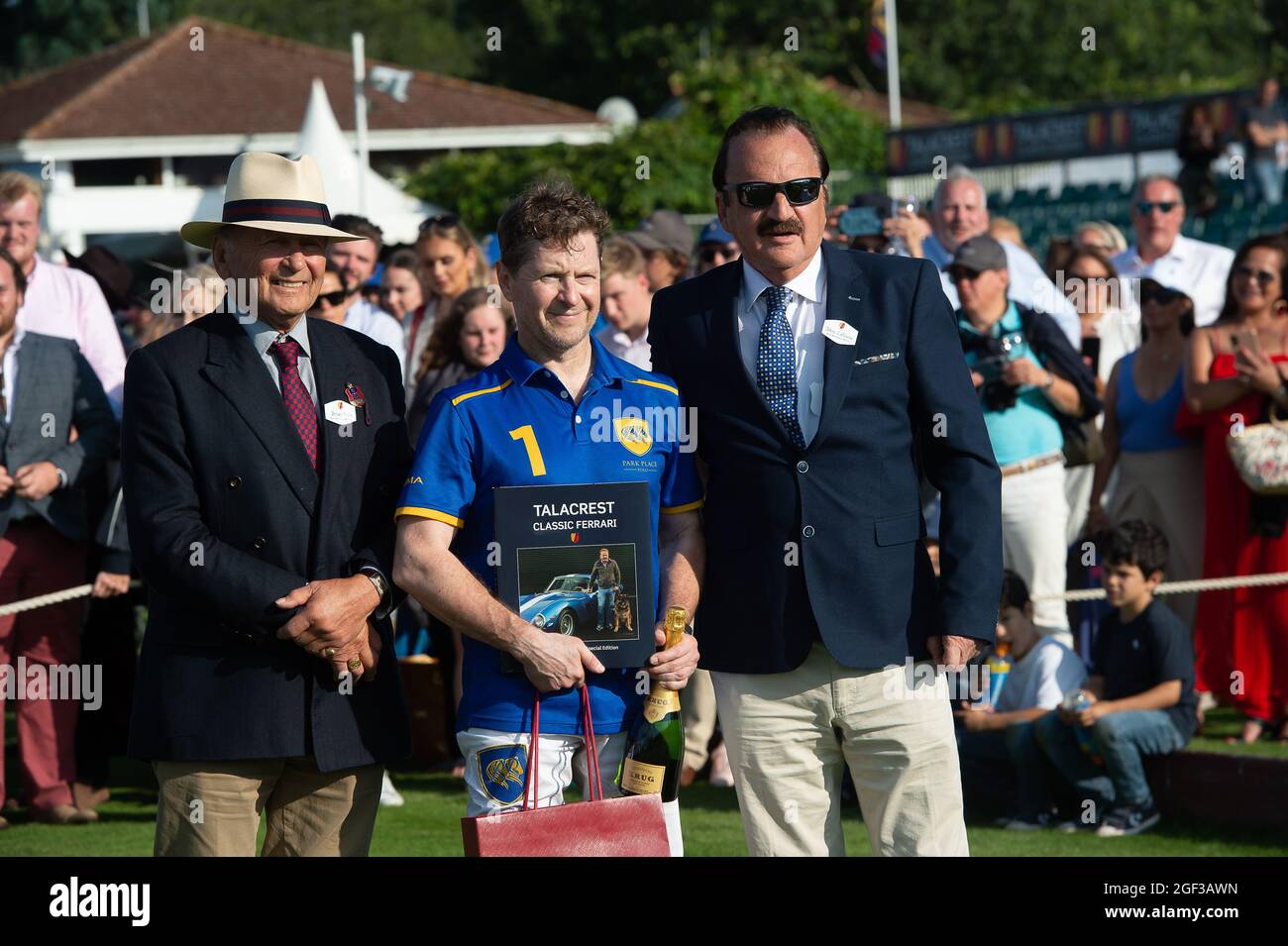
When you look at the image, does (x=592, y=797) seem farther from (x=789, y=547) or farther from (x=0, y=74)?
(x=0, y=74)

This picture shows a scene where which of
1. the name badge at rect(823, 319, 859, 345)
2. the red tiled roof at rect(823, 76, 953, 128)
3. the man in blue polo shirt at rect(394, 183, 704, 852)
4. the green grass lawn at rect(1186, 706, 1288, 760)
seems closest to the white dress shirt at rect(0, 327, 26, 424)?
the man in blue polo shirt at rect(394, 183, 704, 852)

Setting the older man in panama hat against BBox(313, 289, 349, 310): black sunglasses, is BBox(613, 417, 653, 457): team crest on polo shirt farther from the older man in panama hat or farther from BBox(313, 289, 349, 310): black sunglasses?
BBox(313, 289, 349, 310): black sunglasses

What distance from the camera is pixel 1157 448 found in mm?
9258

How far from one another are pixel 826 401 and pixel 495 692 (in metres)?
1.07

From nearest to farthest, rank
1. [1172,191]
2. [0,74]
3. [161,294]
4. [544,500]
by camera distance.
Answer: [544,500] → [161,294] → [1172,191] → [0,74]

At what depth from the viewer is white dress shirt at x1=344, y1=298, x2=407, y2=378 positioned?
352 inches

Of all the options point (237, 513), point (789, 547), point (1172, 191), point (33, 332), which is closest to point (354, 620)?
point (237, 513)

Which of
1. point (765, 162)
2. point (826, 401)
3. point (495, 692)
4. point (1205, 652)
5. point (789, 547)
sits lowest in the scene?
point (1205, 652)

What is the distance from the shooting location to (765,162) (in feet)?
14.6

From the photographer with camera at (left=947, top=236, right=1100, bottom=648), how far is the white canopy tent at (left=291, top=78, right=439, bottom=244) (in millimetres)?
5346

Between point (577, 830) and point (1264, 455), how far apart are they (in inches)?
216

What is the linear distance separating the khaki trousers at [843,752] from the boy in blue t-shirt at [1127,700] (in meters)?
3.13

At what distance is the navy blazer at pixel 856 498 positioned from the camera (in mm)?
4418

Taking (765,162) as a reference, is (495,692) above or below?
below
